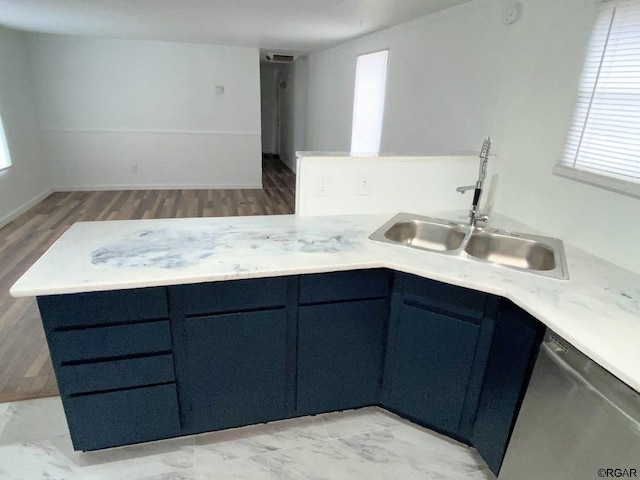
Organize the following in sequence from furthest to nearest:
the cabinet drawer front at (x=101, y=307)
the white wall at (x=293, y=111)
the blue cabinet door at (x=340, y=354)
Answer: the white wall at (x=293, y=111), the blue cabinet door at (x=340, y=354), the cabinet drawer front at (x=101, y=307)

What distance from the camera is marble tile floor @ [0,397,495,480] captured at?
1.65 meters

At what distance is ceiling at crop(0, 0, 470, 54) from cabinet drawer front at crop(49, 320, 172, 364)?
2372mm

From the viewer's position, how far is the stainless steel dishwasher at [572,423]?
102 cm

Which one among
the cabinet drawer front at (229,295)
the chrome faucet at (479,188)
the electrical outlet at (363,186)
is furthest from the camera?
the electrical outlet at (363,186)

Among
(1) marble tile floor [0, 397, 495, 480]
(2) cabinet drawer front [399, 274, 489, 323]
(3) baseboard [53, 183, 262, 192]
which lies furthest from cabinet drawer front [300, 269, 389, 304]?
(3) baseboard [53, 183, 262, 192]

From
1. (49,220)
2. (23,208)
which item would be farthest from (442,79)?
(23,208)

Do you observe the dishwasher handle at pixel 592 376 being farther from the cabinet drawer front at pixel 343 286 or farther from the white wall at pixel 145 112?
the white wall at pixel 145 112

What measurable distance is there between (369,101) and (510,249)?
9.02 feet

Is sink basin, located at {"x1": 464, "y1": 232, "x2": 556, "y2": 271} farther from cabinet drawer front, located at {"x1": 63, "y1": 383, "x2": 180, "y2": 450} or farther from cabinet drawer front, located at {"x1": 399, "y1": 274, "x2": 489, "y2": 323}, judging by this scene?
cabinet drawer front, located at {"x1": 63, "y1": 383, "x2": 180, "y2": 450}

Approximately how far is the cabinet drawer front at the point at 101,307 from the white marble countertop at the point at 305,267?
0.08 m

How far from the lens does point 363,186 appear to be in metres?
2.19

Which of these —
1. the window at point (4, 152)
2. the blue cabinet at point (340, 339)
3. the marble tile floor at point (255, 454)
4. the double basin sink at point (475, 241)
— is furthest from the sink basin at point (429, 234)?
the window at point (4, 152)

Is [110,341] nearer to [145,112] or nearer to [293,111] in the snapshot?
[145,112]

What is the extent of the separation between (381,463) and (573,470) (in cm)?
81
